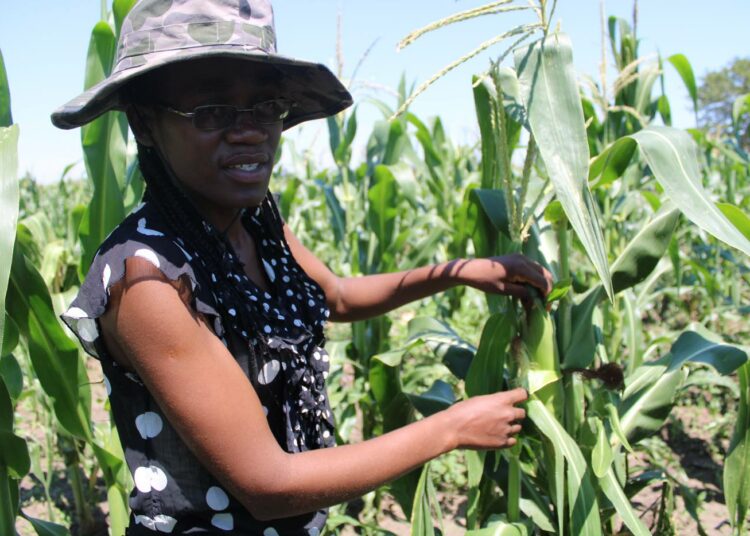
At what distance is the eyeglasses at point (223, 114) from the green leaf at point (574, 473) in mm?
832

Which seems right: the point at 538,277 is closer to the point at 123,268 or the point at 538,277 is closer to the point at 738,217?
the point at 738,217

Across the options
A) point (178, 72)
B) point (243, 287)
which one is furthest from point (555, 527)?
point (178, 72)

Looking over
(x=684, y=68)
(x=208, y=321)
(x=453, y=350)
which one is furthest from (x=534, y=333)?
(x=684, y=68)

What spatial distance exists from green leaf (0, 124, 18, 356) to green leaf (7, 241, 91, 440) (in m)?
0.35

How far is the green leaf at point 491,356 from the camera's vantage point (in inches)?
62.3

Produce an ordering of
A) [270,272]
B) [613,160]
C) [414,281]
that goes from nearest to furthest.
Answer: [270,272] < [613,160] < [414,281]

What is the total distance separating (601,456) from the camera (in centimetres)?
154

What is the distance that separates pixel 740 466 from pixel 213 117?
5.43ft

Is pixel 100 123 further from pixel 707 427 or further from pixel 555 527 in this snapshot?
pixel 707 427

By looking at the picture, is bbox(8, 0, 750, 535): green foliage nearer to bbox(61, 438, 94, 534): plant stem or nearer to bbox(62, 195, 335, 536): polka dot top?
bbox(61, 438, 94, 534): plant stem

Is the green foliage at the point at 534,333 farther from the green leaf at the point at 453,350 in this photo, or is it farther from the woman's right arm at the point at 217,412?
the woman's right arm at the point at 217,412

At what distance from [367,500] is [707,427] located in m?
1.59

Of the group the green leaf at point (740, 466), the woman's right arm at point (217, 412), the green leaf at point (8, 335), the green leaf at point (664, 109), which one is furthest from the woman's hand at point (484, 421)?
the green leaf at point (664, 109)

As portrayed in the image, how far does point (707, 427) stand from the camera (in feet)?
10.4
